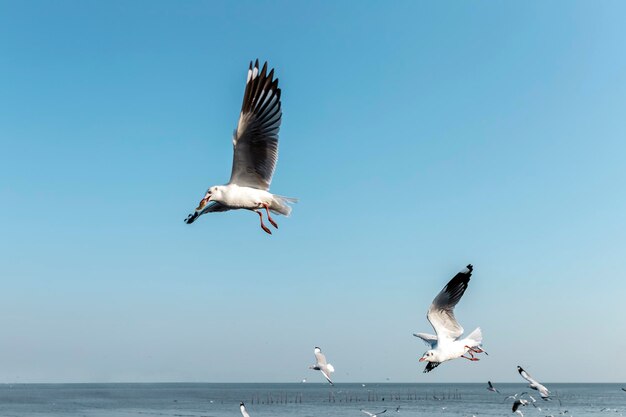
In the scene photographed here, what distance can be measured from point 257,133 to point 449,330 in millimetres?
6568

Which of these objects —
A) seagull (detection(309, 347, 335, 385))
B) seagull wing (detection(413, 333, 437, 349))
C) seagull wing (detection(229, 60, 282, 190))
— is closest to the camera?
seagull wing (detection(229, 60, 282, 190))

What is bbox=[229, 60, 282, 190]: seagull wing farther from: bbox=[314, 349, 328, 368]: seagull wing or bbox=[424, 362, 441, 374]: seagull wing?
bbox=[314, 349, 328, 368]: seagull wing

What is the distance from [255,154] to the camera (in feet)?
30.8

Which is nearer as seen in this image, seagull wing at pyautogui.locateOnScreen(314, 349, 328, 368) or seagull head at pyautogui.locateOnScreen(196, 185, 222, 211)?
A: seagull head at pyautogui.locateOnScreen(196, 185, 222, 211)

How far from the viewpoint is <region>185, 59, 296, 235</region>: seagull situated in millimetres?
9070

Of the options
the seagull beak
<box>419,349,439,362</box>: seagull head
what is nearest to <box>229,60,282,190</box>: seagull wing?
the seagull beak

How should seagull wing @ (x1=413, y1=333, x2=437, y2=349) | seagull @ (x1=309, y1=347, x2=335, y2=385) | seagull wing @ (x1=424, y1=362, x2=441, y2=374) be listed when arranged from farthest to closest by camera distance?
seagull @ (x1=309, y1=347, x2=335, y2=385) < seagull wing @ (x1=413, y1=333, x2=437, y2=349) < seagull wing @ (x1=424, y1=362, x2=441, y2=374)

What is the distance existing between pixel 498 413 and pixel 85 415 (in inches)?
1452

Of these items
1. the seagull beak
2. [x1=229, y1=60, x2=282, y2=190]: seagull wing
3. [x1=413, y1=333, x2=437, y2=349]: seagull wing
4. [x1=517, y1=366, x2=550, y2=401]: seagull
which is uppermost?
[x1=229, y1=60, x2=282, y2=190]: seagull wing

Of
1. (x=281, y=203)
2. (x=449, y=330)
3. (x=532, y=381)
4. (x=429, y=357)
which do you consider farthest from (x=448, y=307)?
(x=532, y=381)

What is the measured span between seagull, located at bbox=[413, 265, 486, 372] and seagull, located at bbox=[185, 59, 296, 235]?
542 cm

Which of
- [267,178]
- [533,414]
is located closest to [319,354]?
[267,178]

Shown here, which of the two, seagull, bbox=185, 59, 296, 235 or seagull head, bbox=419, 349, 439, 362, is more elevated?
seagull, bbox=185, 59, 296, 235

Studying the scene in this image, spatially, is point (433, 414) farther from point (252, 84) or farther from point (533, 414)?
point (252, 84)
